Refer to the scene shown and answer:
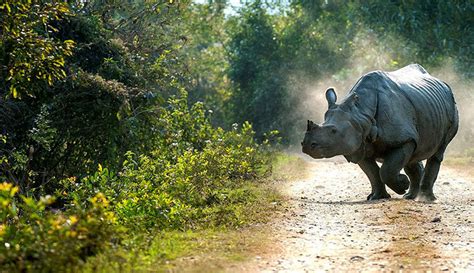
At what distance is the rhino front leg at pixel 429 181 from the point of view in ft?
43.1

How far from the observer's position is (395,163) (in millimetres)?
11773

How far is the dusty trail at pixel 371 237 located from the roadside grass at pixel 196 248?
19cm

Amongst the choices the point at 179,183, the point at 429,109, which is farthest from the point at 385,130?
the point at 179,183

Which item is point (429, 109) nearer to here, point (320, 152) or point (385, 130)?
point (385, 130)

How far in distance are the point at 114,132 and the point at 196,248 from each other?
6.53 meters

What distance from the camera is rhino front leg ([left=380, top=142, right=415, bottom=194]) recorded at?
11797mm

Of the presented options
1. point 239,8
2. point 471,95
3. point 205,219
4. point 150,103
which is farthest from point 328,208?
point 239,8

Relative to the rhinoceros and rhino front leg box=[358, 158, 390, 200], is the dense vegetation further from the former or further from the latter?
rhino front leg box=[358, 158, 390, 200]

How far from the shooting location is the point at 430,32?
25.6m

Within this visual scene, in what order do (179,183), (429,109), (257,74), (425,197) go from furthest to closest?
(257,74) → (425,197) → (429,109) → (179,183)

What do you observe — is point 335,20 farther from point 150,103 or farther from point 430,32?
point 150,103

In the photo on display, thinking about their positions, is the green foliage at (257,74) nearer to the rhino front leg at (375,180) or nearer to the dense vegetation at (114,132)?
the dense vegetation at (114,132)

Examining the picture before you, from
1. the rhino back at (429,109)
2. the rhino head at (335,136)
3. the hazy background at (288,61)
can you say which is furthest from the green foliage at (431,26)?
the rhino head at (335,136)

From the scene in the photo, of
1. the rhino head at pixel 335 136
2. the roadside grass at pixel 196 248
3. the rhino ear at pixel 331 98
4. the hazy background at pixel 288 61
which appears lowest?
the roadside grass at pixel 196 248
